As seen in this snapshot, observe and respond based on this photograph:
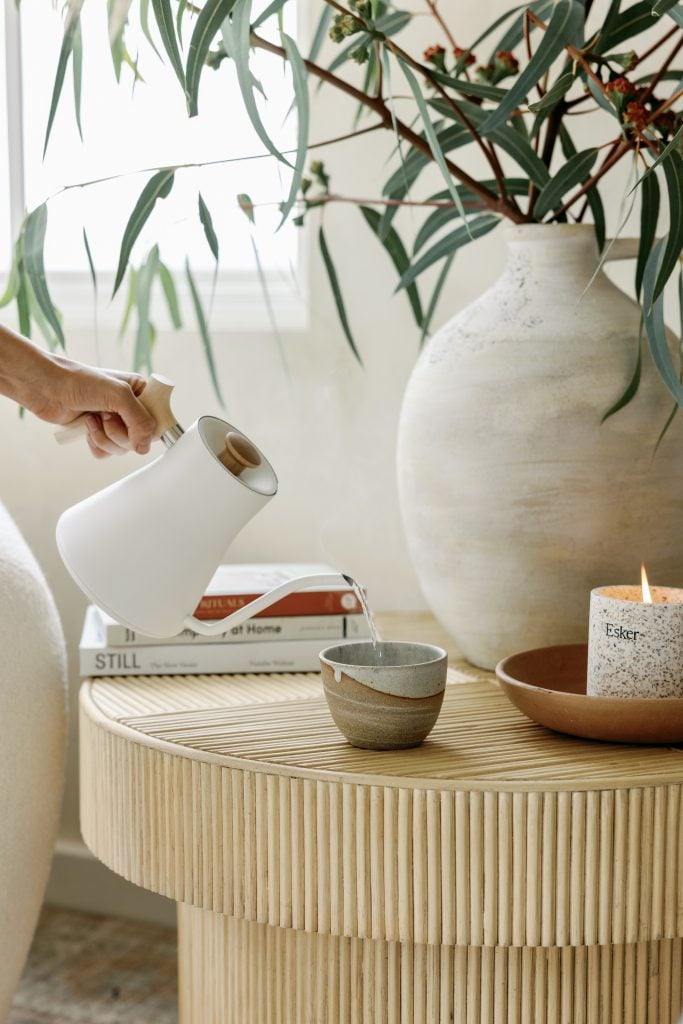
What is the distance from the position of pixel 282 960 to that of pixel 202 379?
0.89 metres

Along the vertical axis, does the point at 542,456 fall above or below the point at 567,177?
below

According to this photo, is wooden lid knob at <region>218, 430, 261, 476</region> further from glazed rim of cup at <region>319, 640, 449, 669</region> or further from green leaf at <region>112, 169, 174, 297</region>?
green leaf at <region>112, 169, 174, 297</region>

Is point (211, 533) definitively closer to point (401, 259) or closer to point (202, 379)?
point (401, 259)

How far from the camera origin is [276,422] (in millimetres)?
1579

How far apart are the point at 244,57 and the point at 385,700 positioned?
1.51 ft

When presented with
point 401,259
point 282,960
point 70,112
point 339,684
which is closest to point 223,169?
point 70,112

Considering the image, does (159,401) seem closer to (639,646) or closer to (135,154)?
(639,646)

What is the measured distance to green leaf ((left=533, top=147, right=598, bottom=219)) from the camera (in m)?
1.01

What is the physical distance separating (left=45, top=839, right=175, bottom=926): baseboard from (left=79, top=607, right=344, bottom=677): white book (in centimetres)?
66

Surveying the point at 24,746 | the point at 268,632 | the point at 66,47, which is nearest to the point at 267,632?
the point at 268,632

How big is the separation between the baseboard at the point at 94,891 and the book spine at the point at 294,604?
2.24 feet

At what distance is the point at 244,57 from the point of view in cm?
80

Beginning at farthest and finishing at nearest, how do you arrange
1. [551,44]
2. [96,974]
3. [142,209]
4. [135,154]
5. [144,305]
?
[135,154] < [96,974] < [144,305] < [142,209] < [551,44]

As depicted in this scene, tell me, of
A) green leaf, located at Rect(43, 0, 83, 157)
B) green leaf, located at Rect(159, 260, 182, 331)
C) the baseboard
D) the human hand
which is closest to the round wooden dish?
the human hand
